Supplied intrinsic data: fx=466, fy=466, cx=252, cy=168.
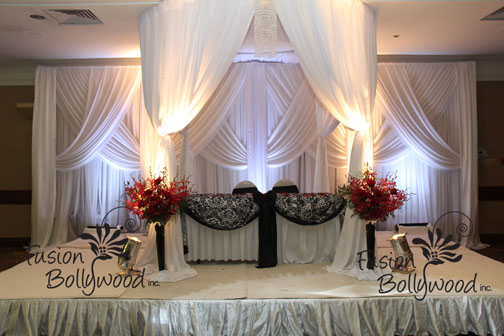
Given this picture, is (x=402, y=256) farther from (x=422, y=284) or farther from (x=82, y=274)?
(x=82, y=274)

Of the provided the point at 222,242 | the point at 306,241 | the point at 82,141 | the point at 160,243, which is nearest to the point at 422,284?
the point at 306,241

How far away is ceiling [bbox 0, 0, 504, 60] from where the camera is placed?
504 cm

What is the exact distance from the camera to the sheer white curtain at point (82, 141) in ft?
23.6

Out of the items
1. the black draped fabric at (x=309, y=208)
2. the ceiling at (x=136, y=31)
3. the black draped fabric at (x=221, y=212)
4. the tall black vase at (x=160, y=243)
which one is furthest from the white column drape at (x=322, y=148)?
the tall black vase at (x=160, y=243)

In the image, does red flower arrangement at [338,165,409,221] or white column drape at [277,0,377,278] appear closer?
red flower arrangement at [338,165,409,221]

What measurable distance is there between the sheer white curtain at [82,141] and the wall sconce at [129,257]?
2.83m

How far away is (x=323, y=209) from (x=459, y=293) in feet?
5.20

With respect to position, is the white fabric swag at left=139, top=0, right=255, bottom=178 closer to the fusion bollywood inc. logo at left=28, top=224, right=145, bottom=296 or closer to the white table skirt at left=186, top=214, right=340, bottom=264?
the white table skirt at left=186, top=214, right=340, bottom=264

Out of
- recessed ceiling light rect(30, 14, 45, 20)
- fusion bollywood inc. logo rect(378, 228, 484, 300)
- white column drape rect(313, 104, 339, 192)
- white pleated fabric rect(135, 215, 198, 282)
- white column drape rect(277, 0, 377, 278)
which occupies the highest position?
recessed ceiling light rect(30, 14, 45, 20)

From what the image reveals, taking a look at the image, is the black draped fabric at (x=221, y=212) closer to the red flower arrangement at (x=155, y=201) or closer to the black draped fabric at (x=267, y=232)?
the black draped fabric at (x=267, y=232)

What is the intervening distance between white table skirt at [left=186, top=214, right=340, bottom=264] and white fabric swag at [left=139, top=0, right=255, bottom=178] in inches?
32.0

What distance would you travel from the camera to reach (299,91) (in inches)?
286

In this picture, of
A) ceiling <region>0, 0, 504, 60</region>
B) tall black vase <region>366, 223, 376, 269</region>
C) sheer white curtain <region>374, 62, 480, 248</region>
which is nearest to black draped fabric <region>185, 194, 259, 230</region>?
tall black vase <region>366, 223, 376, 269</region>

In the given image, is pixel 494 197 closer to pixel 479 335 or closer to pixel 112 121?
pixel 479 335
